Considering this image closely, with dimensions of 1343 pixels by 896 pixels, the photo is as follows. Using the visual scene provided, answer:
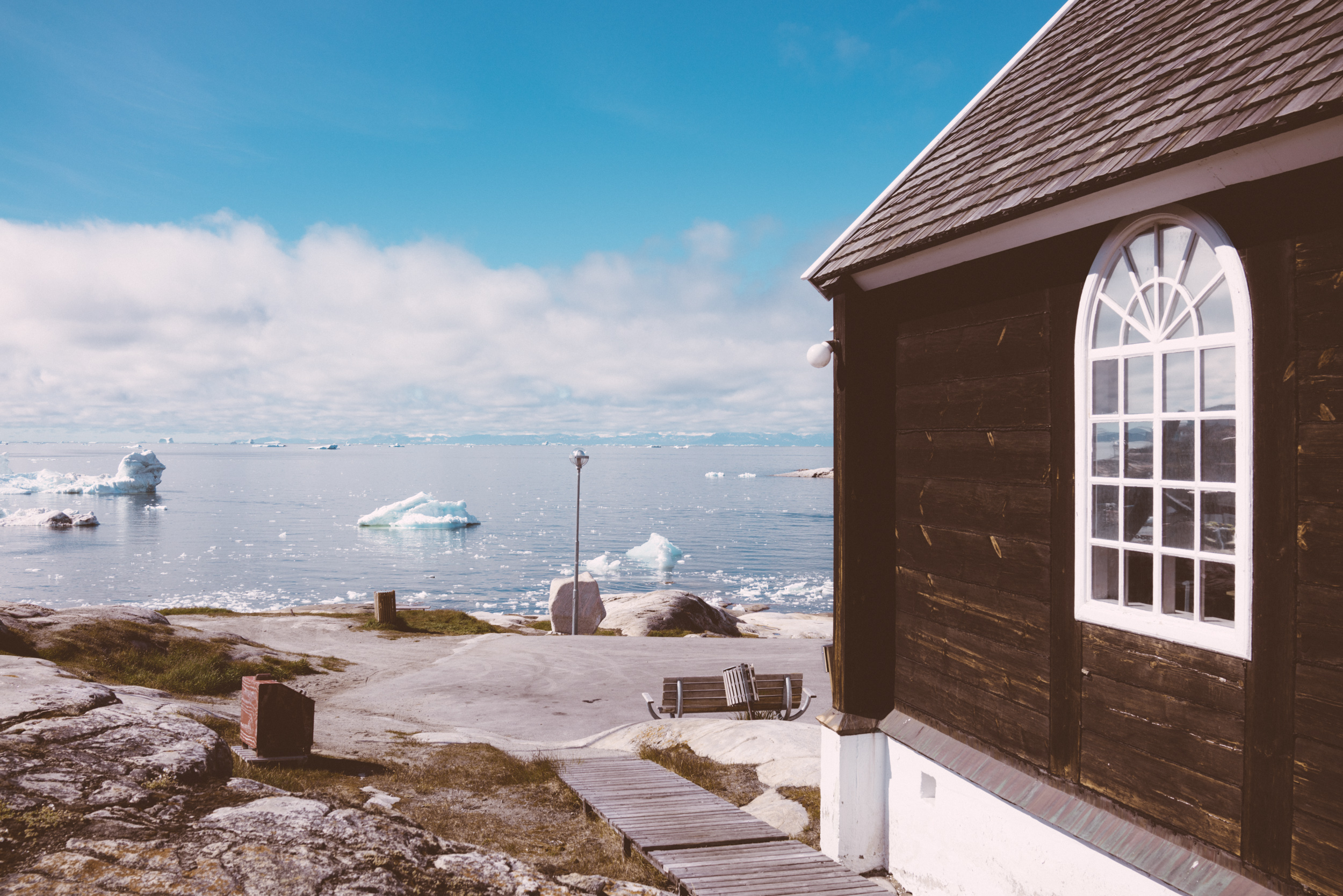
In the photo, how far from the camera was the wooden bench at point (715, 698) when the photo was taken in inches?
501

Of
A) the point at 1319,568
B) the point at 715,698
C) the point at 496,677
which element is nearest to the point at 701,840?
the point at 1319,568

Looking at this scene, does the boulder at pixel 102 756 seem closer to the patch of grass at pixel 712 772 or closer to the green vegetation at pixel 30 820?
the green vegetation at pixel 30 820

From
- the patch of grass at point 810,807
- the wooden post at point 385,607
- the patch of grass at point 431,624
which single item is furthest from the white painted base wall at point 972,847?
the wooden post at point 385,607

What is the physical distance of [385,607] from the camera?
81.2 ft

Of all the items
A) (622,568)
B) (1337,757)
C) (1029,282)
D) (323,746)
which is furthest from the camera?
(622,568)

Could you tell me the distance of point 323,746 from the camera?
996cm

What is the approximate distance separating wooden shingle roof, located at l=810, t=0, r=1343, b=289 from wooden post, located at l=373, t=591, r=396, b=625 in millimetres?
20565

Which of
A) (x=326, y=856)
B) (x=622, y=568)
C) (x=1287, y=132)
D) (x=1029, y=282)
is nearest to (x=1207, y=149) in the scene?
(x=1287, y=132)

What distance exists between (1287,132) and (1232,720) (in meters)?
2.66

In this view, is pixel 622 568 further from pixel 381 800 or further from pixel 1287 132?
pixel 1287 132

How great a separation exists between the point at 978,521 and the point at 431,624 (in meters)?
23.4

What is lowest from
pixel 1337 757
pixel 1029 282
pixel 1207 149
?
pixel 1337 757

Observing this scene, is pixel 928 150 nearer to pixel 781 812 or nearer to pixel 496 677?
pixel 781 812

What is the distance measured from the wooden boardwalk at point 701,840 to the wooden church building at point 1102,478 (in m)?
0.77
